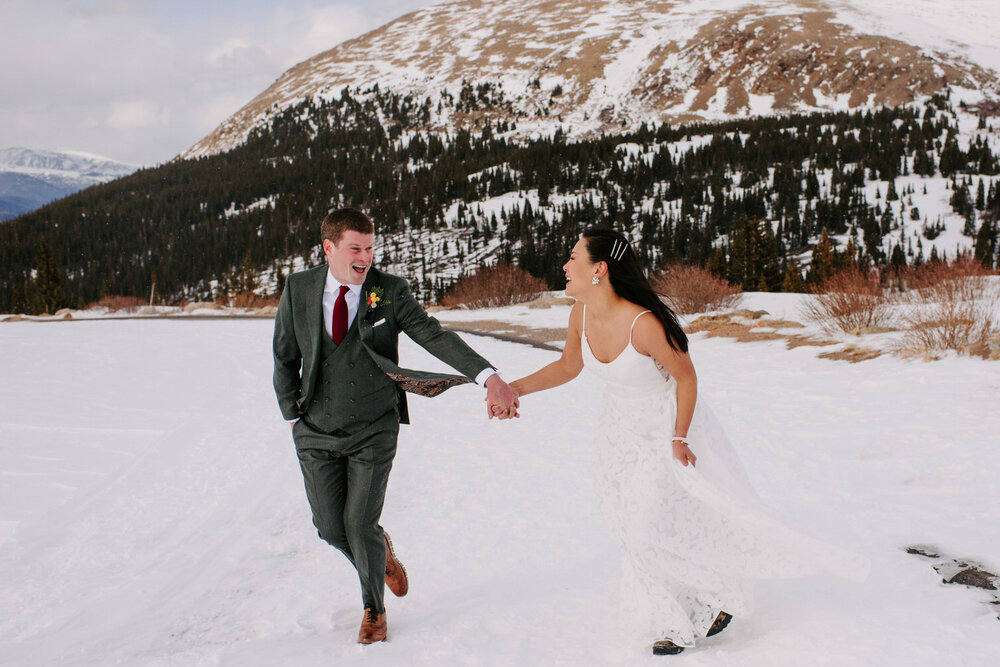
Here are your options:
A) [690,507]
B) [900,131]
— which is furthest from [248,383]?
[900,131]

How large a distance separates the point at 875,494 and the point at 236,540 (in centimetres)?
499

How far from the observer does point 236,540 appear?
4875 mm

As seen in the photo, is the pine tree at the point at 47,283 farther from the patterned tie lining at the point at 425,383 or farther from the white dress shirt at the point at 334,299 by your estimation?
the patterned tie lining at the point at 425,383

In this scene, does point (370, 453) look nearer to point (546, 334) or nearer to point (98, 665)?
point (98, 665)

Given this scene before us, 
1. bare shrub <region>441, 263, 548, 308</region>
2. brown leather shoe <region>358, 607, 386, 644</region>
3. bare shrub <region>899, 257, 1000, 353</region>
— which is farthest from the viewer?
bare shrub <region>441, 263, 548, 308</region>

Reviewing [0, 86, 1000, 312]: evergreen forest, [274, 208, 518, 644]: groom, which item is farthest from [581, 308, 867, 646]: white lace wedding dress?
[0, 86, 1000, 312]: evergreen forest

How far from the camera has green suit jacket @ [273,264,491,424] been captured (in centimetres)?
315

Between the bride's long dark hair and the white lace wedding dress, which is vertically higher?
the bride's long dark hair

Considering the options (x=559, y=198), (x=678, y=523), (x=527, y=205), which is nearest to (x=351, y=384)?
(x=678, y=523)

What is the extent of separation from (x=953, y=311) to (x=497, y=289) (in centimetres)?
2083

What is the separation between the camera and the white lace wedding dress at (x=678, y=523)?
3.09 m

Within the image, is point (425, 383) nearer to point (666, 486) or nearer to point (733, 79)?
point (666, 486)

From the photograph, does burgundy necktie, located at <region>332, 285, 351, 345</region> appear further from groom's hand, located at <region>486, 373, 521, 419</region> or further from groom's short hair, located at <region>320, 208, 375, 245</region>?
groom's hand, located at <region>486, 373, 521, 419</region>

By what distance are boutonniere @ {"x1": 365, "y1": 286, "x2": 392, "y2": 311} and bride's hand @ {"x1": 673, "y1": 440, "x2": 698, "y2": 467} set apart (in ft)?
4.83
